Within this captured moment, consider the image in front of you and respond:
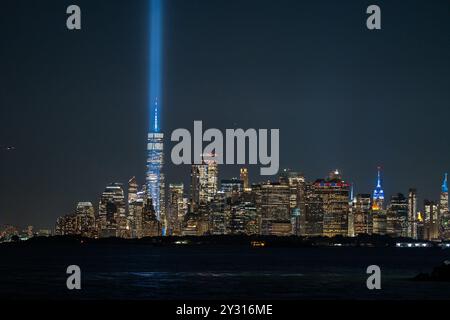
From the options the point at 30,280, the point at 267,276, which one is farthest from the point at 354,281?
the point at 30,280

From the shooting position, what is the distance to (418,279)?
290 ft

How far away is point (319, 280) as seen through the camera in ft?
305
